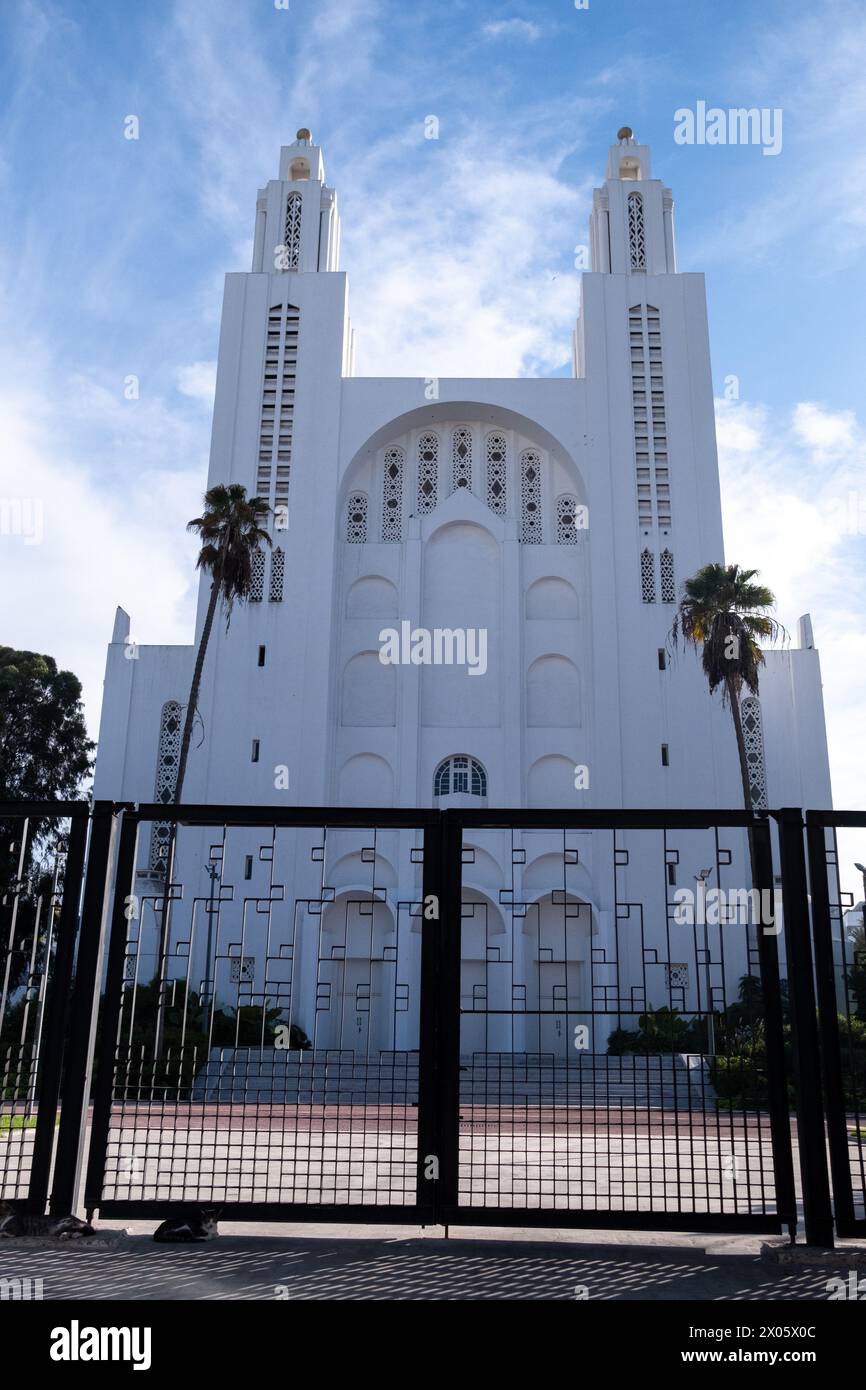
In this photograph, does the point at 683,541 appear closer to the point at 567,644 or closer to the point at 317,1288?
the point at 567,644

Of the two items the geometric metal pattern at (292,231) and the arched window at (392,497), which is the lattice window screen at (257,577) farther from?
the geometric metal pattern at (292,231)

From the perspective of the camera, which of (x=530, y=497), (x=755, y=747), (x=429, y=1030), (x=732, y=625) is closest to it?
(x=429, y=1030)

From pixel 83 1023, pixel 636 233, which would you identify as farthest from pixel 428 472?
pixel 83 1023

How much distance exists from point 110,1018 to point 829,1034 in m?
3.76

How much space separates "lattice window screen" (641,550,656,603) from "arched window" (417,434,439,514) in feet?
22.0

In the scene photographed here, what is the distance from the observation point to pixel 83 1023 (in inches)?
223

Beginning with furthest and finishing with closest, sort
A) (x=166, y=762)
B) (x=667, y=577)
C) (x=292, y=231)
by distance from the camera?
(x=292, y=231) < (x=667, y=577) < (x=166, y=762)

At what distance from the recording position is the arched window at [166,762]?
28.7m

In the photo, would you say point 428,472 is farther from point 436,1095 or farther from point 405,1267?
point 405,1267

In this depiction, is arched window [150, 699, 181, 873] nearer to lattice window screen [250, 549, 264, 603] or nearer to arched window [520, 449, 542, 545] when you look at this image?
lattice window screen [250, 549, 264, 603]

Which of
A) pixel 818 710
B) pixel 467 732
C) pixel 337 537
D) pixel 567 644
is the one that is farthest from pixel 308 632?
pixel 818 710
